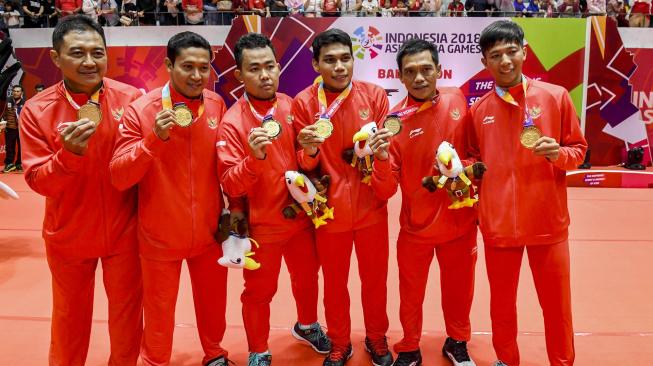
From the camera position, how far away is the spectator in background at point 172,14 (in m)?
11.8

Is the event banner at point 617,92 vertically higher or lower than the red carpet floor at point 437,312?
higher

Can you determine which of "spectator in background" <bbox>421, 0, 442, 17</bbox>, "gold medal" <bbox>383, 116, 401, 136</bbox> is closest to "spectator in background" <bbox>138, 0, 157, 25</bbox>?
"spectator in background" <bbox>421, 0, 442, 17</bbox>

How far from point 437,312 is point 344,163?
188 centimetres

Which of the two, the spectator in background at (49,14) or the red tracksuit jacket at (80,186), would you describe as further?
the spectator in background at (49,14)

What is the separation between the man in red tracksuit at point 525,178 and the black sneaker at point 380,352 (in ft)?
3.34

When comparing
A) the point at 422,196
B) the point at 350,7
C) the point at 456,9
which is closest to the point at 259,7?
the point at 350,7

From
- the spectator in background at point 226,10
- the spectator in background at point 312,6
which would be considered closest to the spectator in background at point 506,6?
the spectator in background at point 312,6

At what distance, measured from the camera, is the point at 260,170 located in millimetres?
3086

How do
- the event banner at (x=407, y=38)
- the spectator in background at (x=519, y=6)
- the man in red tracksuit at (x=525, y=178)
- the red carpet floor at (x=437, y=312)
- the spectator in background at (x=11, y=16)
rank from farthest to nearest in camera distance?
the spectator in background at (x=11, y=16) < the spectator in background at (x=519, y=6) < the event banner at (x=407, y=38) < the red carpet floor at (x=437, y=312) < the man in red tracksuit at (x=525, y=178)

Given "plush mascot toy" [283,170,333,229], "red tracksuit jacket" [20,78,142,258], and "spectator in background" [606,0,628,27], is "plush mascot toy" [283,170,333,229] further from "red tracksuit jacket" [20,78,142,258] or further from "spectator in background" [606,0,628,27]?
"spectator in background" [606,0,628,27]

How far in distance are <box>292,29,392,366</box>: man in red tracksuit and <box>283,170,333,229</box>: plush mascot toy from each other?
3.0 inches

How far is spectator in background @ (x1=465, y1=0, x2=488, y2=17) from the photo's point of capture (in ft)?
37.2

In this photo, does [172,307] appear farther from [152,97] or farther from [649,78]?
[649,78]

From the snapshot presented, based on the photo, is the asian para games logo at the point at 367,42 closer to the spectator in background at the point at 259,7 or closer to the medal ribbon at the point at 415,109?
the spectator in background at the point at 259,7
